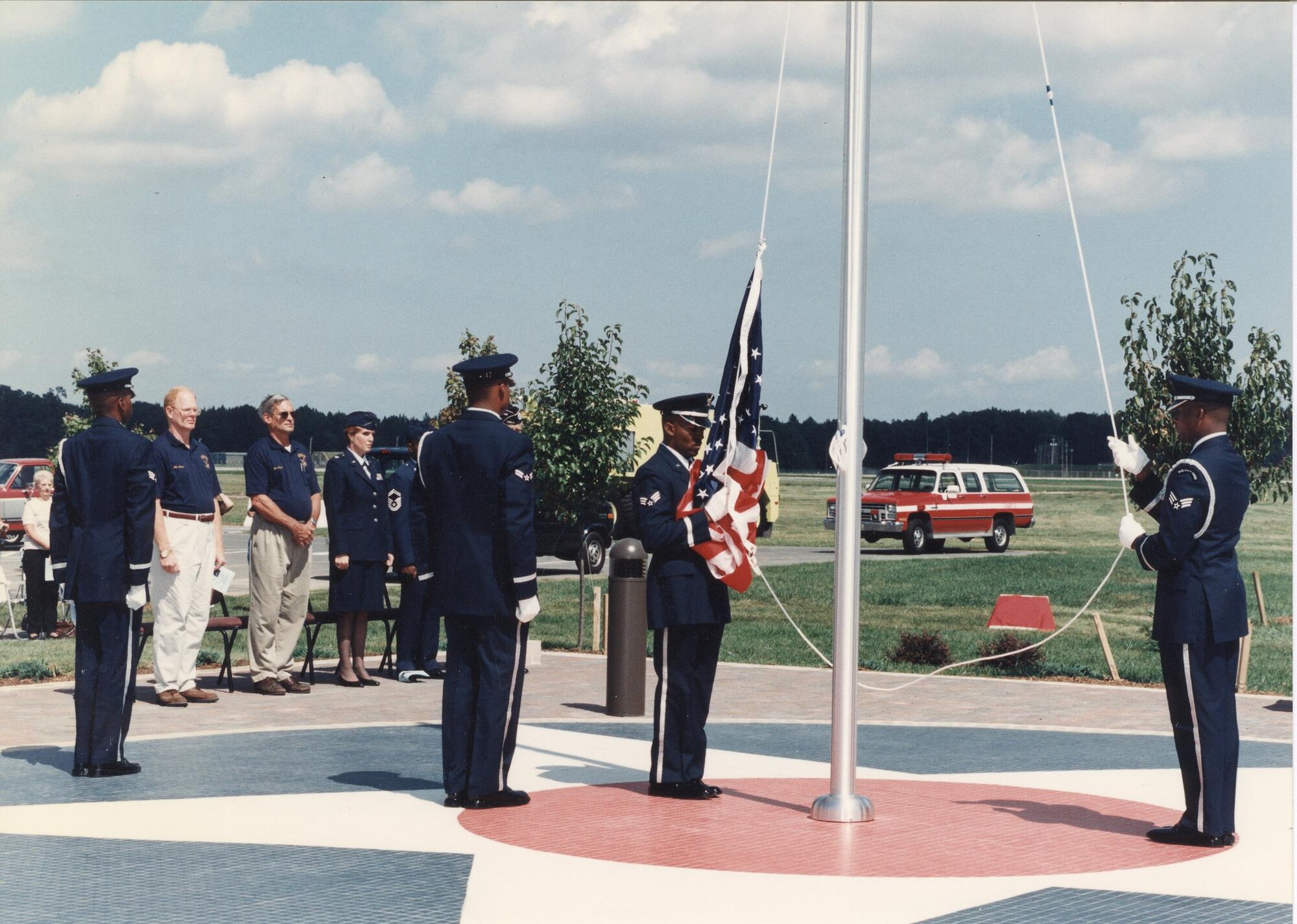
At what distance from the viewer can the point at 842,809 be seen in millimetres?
7590

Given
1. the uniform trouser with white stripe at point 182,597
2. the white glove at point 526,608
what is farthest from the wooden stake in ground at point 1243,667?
the uniform trouser with white stripe at point 182,597

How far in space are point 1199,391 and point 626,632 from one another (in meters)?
5.01

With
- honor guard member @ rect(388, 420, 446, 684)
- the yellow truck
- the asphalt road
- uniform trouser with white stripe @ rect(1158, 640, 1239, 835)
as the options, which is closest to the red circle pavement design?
uniform trouser with white stripe @ rect(1158, 640, 1239, 835)

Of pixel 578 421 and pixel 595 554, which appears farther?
pixel 595 554

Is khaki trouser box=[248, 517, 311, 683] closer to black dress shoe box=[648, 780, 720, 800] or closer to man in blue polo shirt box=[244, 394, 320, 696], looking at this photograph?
man in blue polo shirt box=[244, 394, 320, 696]

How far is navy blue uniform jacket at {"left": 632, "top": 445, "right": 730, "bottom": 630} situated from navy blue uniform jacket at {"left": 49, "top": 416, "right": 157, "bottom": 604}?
284 cm

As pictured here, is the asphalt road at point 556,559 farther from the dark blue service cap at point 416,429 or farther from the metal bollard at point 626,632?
the metal bollard at point 626,632

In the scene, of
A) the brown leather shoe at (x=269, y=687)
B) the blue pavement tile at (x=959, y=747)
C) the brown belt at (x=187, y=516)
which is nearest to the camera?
the blue pavement tile at (x=959, y=747)

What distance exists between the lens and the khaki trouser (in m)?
12.0

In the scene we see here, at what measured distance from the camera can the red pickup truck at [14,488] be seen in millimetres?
33562

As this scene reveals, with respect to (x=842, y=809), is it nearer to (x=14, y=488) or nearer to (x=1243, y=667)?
(x=1243, y=667)

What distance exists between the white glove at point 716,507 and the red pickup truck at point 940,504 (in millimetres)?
26788

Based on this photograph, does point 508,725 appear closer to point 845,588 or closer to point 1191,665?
point 845,588

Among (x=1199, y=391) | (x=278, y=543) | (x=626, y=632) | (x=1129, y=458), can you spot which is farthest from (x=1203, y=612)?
(x=278, y=543)
